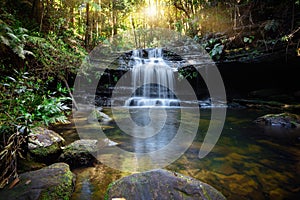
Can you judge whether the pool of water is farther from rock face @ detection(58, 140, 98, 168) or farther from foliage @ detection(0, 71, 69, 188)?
foliage @ detection(0, 71, 69, 188)

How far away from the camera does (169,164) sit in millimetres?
3754

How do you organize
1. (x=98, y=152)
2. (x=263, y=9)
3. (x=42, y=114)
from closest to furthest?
1. (x=42, y=114)
2. (x=98, y=152)
3. (x=263, y=9)

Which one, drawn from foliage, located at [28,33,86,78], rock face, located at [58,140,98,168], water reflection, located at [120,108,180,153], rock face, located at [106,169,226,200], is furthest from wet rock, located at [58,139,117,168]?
foliage, located at [28,33,86,78]

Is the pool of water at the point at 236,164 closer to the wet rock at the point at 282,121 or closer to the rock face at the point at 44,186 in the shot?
the rock face at the point at 44,186

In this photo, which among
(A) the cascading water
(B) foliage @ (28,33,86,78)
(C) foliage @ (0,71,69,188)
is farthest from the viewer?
(A) the cascading water

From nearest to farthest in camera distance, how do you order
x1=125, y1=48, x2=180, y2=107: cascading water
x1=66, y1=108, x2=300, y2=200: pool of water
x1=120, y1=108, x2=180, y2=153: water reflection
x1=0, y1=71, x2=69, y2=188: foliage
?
x1=0, y1=71, x2=69, y2=188: foliage
x1=66, y1=108, x2=300, y2=200: pool of water
x1=120, y1=108, x2=180, y2=153: water reflection
x1=125, y1=48, x2=180, y2=107: cascading water

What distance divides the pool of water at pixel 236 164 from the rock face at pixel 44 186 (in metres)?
0.24

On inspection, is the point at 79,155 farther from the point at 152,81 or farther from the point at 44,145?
the point at 152,81

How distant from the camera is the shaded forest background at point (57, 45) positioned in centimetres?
226

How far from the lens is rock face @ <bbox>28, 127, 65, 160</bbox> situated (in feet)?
10.9

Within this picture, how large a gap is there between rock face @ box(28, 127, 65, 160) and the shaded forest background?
54 cm

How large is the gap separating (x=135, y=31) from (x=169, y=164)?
897 inches

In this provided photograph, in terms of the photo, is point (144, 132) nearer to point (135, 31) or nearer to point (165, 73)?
point (165, 73)

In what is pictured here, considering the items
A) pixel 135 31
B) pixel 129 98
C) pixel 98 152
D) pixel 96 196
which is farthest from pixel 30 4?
pixel 135 31
